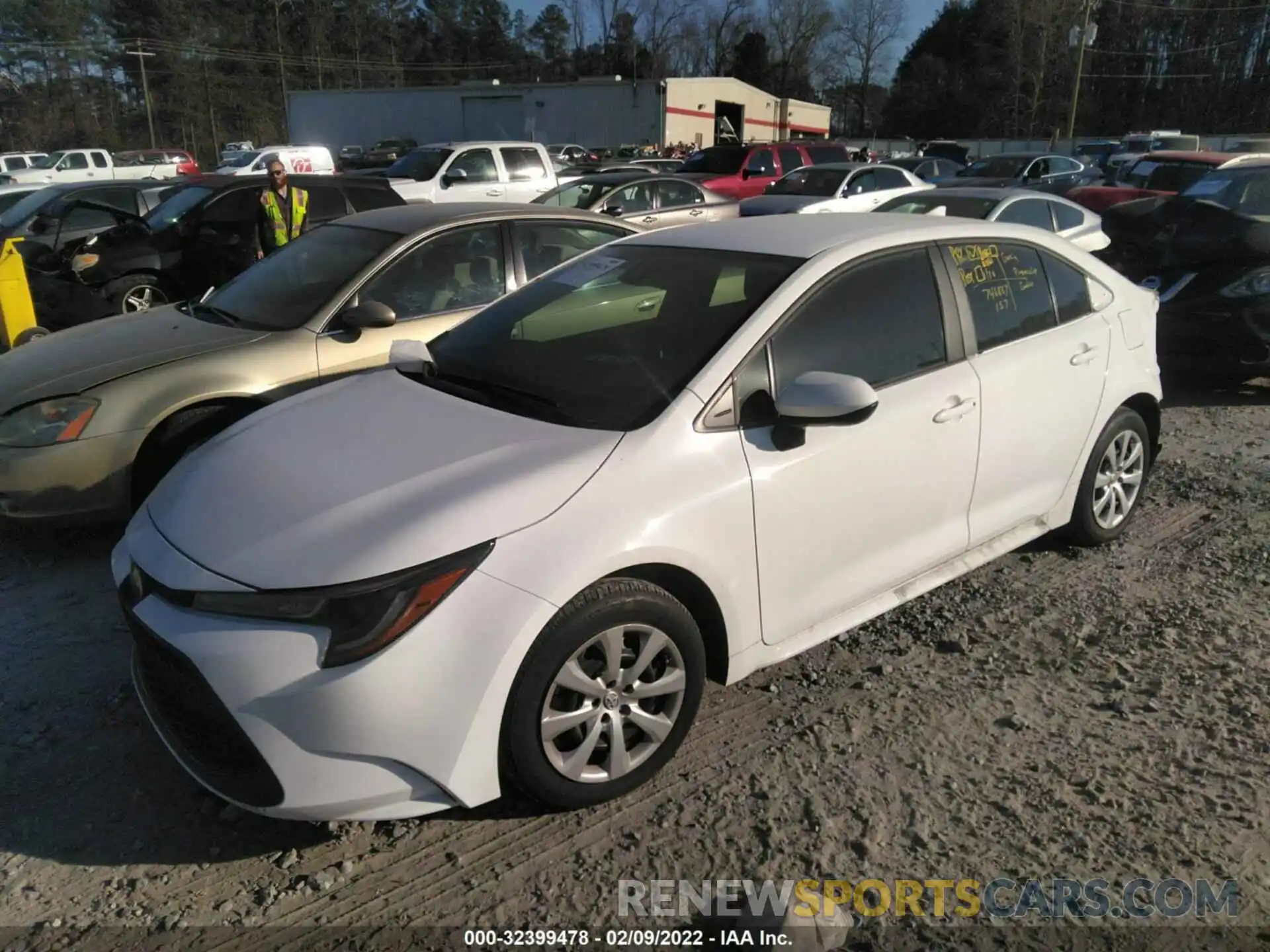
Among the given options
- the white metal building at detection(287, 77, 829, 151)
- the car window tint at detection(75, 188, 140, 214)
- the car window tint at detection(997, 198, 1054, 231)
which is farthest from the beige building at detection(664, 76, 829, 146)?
the car window tint at detection(997, 198, 1054, 231)

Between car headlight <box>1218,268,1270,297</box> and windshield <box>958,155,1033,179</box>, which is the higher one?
windshield <box>958,155,1033,179</box>

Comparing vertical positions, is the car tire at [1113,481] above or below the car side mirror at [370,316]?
below

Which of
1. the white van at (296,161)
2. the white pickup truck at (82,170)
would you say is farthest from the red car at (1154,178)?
the white pickup truck at (82,170)

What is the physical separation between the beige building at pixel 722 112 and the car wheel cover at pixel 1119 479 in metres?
40.7

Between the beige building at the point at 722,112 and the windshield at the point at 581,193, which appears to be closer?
the windshield at the point at 581,193

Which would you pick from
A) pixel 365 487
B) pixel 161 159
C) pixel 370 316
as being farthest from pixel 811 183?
pixel 161 159

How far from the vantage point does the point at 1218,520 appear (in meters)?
4.86

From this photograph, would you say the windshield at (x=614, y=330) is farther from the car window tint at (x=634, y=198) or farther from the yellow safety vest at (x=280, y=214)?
the car window tint at (x=634, y=198)

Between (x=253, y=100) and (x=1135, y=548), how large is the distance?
260ft

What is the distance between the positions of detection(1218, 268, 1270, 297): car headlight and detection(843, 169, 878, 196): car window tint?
8823 mm

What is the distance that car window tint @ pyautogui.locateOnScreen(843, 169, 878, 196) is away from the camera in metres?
15.2

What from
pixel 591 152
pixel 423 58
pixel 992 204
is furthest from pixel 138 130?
pixel 992 204

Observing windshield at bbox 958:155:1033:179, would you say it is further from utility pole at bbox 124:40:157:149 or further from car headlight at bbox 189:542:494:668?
utility pole at bbox 124:40:157:149

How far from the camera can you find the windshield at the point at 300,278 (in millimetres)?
5082
